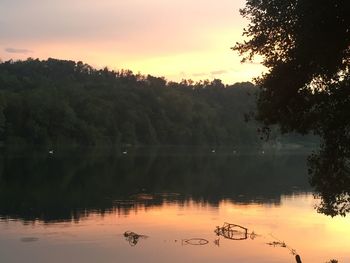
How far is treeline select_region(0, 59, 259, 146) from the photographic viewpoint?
373ft

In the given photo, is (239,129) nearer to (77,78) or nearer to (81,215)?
(77,78)

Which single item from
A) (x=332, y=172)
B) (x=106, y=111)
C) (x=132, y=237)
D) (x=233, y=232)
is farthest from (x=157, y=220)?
(x=106, y=111)

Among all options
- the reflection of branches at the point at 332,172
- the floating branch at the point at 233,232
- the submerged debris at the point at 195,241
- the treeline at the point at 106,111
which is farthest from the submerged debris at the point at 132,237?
the treeline at the point at 106,111

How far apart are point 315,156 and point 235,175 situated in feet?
166

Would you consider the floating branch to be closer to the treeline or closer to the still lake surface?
the still lake surface

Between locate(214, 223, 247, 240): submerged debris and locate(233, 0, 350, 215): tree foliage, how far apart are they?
12.9 m

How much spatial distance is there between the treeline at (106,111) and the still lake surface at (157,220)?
53.9 metres

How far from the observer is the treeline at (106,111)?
4476 inches

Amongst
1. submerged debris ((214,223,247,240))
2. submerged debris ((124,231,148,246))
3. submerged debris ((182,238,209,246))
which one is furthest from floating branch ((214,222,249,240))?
submerged debris ((124,231,148,246))

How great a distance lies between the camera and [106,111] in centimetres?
13900

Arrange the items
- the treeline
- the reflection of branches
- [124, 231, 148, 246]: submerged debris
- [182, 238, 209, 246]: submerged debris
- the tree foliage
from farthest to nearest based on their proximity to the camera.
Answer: the treeline, [182, 238, 209, 246]: submerged debris, [124, 231, 148, 246]: submerged debris, the reflection of branches, the tree foliage

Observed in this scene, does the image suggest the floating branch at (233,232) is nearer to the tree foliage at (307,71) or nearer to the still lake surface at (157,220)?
the still lake surface at (157,220)

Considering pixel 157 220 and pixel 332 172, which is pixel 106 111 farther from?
pixel 332 172

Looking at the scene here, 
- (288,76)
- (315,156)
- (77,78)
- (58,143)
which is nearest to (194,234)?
(315,156)
